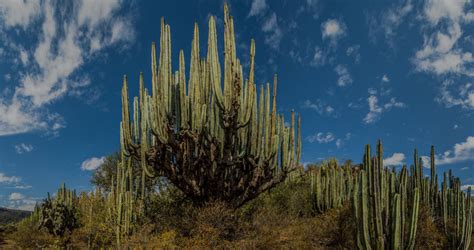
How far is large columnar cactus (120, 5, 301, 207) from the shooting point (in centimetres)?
902

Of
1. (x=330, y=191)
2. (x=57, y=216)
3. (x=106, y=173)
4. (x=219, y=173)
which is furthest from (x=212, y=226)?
(x=106, y=173)

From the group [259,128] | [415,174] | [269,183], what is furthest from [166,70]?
[415,174]

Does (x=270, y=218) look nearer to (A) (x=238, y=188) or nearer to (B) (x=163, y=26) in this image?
(A) (x=238, y=188)

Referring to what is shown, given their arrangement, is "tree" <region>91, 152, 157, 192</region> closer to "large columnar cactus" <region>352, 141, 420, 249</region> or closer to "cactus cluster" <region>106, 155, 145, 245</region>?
"cactus cluster" <region>106, 155, 145, 245</region>

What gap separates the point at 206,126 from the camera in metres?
9.27

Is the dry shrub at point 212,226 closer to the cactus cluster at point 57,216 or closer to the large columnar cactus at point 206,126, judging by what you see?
the large columnar cactus at point 206,126

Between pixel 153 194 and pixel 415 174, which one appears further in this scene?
pixel 153 194

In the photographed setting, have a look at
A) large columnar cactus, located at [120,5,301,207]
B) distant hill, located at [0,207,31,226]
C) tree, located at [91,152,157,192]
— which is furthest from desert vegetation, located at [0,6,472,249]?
distant hill, located at [0,207,31,226]

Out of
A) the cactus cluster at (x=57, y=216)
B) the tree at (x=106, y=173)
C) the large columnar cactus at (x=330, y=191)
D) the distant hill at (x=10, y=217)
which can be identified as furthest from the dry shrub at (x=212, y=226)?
the distant hill at (x=10, y=217)

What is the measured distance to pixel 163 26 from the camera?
9.36 meters

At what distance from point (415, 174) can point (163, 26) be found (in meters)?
9.41

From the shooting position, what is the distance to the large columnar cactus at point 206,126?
29.6ft

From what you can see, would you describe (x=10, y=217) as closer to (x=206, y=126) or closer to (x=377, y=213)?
(x=206, y=126)

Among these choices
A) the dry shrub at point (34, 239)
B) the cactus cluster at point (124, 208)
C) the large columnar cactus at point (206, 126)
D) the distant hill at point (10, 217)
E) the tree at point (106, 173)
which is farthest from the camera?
the distant hill at point (10, 217)
